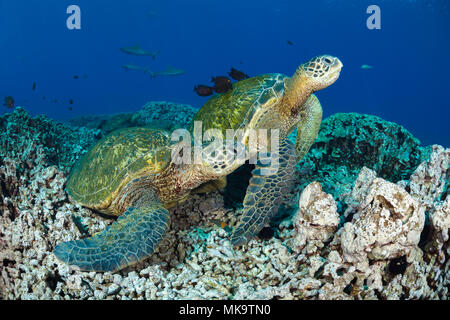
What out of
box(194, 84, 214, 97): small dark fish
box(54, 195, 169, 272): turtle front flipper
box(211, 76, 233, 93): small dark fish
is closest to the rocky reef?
box(54, 195, 169, 272): turtle front flipper

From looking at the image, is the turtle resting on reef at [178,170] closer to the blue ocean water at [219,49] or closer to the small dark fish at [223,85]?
the small dark fish at [223,85]

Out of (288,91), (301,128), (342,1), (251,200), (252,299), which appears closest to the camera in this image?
(252,299)

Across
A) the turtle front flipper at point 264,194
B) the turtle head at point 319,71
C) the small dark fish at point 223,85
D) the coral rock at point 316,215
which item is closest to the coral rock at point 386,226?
the coral rock at point 316,215

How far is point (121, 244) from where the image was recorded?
96.5 inches

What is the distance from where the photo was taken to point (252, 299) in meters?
2.01

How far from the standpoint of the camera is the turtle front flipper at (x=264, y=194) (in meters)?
2.71

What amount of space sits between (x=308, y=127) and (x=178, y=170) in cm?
229

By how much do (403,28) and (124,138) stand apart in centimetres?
7521

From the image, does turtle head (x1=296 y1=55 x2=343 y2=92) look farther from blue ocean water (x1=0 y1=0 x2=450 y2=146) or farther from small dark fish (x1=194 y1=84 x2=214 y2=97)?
blue ocean water (x1=0 y1=0 x2=450 y2=146)

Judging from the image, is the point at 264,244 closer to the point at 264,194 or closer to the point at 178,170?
the point at 264,194

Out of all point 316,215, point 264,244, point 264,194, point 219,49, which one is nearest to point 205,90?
point 264,194

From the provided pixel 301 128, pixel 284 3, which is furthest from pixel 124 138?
pixel 284 3

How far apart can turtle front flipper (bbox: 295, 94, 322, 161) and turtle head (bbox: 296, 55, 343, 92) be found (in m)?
0.53

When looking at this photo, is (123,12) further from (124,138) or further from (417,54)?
(124,138)
